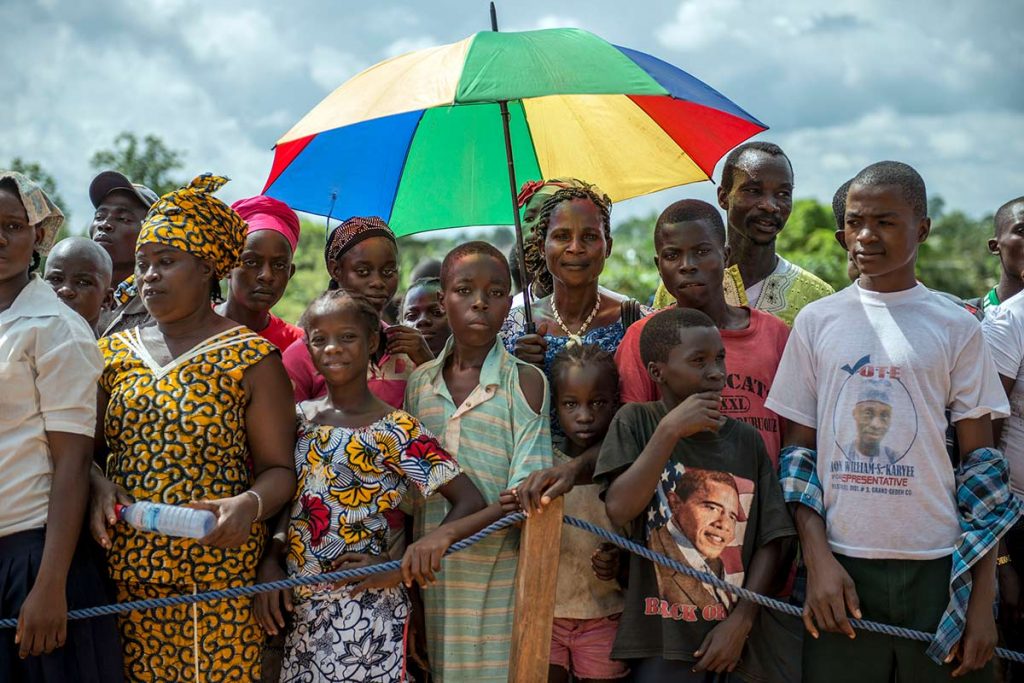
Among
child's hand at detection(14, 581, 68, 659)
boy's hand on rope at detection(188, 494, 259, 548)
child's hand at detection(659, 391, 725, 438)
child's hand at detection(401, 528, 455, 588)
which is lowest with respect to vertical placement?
child's hand at detection(14, 581, 68, 659)

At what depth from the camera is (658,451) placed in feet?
10.5

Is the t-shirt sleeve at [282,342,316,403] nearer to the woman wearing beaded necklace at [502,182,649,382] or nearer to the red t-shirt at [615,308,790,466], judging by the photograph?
the woman wearing beaded necklace at [502,182,649,382]

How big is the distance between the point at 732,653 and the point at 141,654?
6.49ft

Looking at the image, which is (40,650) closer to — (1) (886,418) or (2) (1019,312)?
(1) (886,418)

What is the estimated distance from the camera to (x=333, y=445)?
344cm

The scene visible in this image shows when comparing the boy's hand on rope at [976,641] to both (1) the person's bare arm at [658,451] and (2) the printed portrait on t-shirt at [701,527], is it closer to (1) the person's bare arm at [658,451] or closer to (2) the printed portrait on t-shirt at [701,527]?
(2) the printed portrait on t-shirt at [701,527]

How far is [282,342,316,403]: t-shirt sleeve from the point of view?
401 centimetres

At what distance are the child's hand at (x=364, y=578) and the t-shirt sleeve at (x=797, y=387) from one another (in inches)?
58.2

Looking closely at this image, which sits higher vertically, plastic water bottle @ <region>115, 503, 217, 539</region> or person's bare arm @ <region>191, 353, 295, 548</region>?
person's bare arm @ <region>191, 353, 295, 548</region>

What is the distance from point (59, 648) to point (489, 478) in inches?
60.1

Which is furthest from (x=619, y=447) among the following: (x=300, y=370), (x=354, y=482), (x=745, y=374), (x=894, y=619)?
(x=300, y=370)

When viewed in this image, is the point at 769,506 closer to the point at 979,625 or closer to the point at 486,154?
the point at 979,625

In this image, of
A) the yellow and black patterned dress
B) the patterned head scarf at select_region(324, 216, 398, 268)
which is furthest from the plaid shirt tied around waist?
the patterned head scarf at select_region(324, 216, 398, 268)

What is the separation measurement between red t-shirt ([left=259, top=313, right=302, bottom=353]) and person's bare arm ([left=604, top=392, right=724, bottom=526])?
6.43 feet
